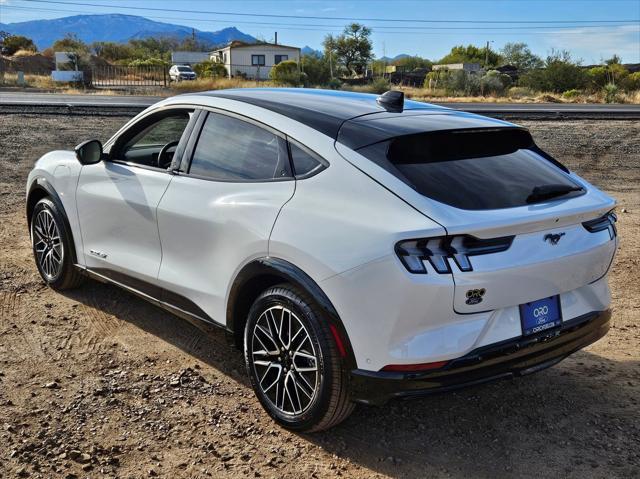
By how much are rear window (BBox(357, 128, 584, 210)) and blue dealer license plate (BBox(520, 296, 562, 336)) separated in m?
0.49

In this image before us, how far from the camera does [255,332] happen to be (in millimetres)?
3635

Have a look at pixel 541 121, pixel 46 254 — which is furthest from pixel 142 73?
pixel 46 254

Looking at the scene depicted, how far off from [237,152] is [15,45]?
265ft

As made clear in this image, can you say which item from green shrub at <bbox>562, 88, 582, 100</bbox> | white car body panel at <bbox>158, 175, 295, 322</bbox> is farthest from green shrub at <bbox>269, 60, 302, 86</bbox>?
white car body panel at <bbox>158, 175, 295, 322</bbox>

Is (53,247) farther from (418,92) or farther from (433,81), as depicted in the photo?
(433,81)

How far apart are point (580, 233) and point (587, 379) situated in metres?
1.34

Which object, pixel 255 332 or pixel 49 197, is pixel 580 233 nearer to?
pixel 255 332

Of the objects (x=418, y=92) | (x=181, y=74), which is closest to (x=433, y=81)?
(x=418, y=92)

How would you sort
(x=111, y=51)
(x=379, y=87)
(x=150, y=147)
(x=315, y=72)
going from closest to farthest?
(x=150, y=147) → (x=379, y=87) → (x=315, y=72) → (x=111, y=51)

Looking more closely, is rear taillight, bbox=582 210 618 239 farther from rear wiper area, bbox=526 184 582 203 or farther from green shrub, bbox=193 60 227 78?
green shrub, bbox=193 60 227 78

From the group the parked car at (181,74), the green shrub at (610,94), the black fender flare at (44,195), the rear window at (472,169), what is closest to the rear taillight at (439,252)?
the rear window at (472,169)

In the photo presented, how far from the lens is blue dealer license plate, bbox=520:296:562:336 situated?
10.4 feet

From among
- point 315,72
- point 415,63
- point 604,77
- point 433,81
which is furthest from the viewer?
point 415,63

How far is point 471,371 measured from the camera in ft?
10.1
